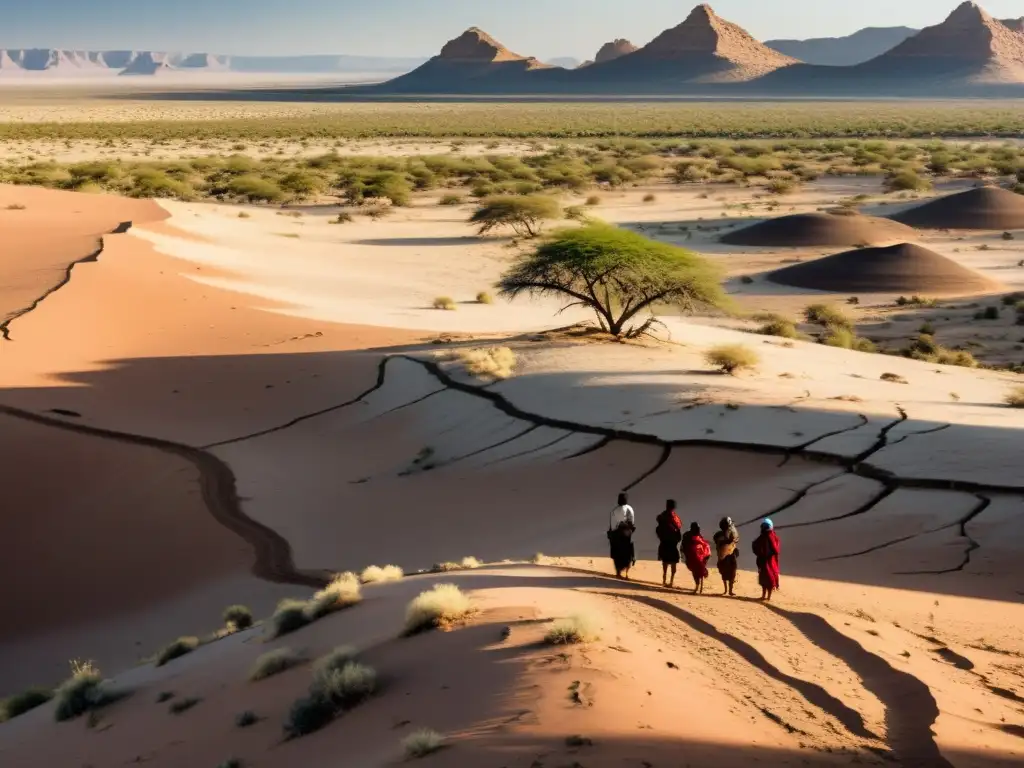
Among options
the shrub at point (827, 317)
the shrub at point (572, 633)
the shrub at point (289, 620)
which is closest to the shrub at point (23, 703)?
the shrub at point (289, 620)

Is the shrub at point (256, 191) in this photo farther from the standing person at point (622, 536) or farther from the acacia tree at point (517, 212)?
the standing person at point (622, 536)

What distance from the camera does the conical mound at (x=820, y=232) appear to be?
4072 centimetres

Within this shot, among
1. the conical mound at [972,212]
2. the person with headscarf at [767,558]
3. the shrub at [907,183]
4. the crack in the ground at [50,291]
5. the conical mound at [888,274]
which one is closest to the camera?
the person with headscarf at [767,558]

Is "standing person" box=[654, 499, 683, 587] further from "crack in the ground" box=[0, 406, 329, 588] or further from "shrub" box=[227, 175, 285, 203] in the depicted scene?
"shrub" box=[227, 175, 285, 203]

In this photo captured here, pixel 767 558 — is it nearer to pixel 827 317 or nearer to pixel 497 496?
pixel 497 496

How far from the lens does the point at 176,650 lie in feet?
34.3

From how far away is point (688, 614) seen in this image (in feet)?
30.1

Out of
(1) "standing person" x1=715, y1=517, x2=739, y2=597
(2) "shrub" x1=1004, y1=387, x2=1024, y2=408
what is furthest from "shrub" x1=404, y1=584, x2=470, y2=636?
(2) "shrub" x1=1004, y1=387, x2=1024, y2=408

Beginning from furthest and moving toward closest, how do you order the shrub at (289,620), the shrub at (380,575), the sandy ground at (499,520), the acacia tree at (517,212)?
the acacia tree at (517,212) < the shrub at (380,575) < the shrub at (289,620) < the sandy ground at (499,520)

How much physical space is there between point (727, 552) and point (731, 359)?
28.8 feet

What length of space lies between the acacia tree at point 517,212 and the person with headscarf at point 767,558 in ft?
110

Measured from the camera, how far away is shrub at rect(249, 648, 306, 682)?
8656 mm

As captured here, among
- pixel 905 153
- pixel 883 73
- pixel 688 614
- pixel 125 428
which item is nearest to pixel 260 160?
pixel 905 153

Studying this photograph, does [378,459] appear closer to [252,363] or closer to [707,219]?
[252,363]
